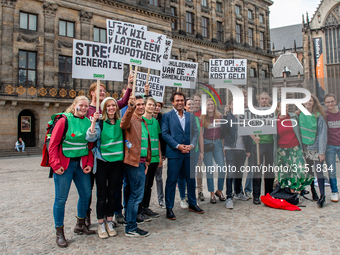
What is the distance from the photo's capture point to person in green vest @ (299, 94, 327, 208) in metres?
5.58

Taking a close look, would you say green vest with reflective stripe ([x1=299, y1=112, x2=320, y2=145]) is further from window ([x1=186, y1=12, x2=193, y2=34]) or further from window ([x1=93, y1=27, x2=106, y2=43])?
window ([x1=186, y1=12, x2=193, y2=34])

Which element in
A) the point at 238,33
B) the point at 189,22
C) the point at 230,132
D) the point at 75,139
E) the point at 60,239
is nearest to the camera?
the point at 60,239

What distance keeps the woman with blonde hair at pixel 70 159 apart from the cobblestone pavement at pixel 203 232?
47cm

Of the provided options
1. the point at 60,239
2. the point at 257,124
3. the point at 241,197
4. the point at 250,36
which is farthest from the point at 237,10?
the point at 60,239

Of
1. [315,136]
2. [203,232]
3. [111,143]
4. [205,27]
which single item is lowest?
[203,232]

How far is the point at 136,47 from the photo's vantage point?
232 inches

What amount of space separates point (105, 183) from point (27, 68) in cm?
1923

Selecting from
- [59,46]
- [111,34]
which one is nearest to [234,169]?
[111,34]

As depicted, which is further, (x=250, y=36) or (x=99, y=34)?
(x=250, y=36)

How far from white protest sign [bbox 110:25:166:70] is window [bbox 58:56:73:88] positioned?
16911 millimetres

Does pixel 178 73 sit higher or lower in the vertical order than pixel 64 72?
lower

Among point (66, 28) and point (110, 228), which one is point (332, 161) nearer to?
point (110, 228)

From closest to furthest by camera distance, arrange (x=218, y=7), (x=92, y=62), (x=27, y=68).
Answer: (x=92, y=62), (x=27, y=68), (x=218, y=7)

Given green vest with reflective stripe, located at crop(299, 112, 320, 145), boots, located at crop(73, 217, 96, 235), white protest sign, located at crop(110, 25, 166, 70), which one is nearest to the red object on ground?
green vest with reflective stripe, located at crop(299, 112, 320, 145)
